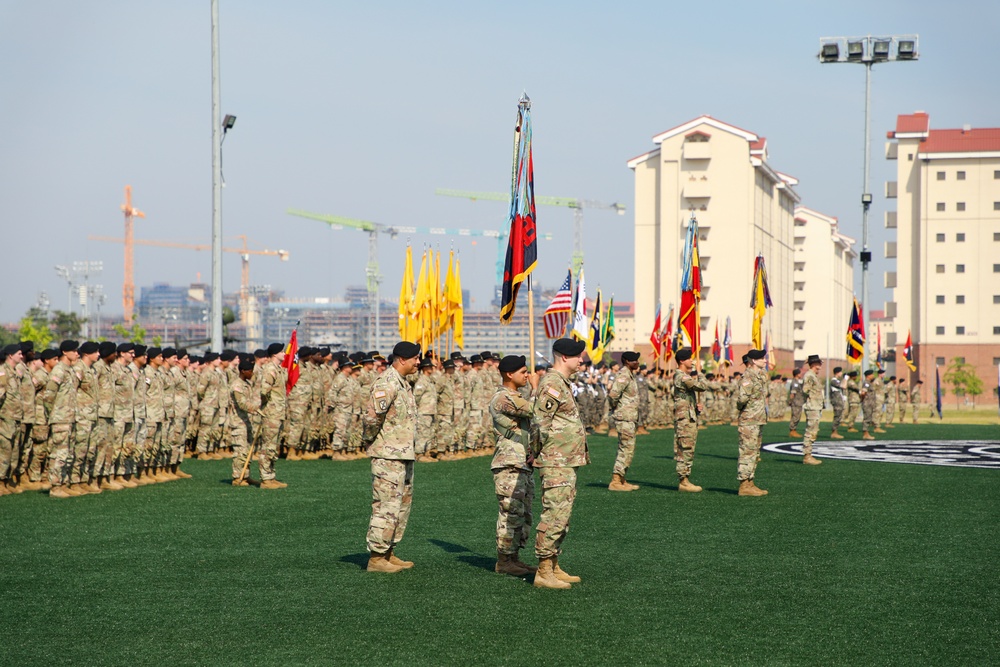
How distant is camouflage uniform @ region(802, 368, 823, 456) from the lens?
21219 mm

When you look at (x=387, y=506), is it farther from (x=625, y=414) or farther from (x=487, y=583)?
(x=625, y=414)

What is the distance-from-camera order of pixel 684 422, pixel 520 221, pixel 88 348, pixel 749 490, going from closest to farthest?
pixel 520 221 < pixel 88 348 < pixel 749 490 < pixel 684 422

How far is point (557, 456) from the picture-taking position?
9.29m

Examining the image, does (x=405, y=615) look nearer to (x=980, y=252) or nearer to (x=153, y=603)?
(x=153, y=603)

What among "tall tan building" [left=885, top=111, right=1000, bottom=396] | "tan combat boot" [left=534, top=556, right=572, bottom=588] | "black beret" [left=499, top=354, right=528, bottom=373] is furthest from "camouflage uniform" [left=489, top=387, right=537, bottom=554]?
"tall tan building" [left=885, top=111, right=1000, bottom=396]

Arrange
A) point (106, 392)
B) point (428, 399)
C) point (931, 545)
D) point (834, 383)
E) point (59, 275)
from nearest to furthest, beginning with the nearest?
point (931, 545), point (106, 392), point (428, 399), point (834, 383), point (59, 275)

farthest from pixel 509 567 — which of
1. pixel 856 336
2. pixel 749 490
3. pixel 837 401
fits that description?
pixel 856 336

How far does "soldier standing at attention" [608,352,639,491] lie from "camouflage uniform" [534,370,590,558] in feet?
23.0

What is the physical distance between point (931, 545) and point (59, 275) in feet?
343

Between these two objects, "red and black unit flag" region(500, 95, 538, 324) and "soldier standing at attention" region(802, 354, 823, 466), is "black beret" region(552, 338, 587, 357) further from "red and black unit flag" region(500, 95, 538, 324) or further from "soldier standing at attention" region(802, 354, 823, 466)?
"soldier standing at attention" region(802, 354, 823, 466)

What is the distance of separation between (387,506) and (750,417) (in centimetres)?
805

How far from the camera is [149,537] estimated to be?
1170 cm

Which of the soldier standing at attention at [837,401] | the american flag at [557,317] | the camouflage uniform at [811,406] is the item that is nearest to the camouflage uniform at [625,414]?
the american flag at [557,317]

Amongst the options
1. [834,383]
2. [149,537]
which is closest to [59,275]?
[834,383]
